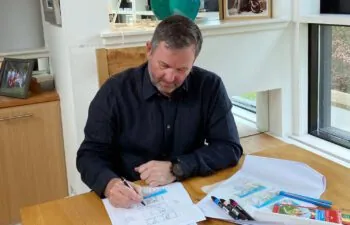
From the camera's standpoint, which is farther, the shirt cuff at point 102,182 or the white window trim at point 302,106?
the white window trim at point 302,106

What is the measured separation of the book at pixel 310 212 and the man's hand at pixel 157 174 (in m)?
0.35

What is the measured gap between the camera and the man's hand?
136 cm

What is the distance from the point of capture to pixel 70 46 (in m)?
2.11

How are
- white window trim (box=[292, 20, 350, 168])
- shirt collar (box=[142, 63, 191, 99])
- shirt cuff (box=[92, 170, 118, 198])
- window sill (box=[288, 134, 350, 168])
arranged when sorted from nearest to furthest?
shirt cuff (box=[92, 170, 118, 198]) → shirt collar (box=[142, 63, 191, 99]) → window sill (box=[288, 134, 350, 168]) → white window trim (box=[292, 20, 350, 168])

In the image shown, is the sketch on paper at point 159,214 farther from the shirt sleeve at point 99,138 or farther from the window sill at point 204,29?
the window sill at point 204,29

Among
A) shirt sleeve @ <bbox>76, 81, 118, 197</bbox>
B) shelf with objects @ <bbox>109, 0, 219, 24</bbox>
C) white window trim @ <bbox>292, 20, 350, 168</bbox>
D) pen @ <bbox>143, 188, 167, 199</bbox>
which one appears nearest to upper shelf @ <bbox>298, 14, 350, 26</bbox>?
white window trim @ <bbox>292, 20, 350, 168</bbox>

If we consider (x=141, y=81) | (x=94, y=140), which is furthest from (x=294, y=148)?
(x=94, y=140)

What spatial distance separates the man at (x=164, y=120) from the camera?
1407mm

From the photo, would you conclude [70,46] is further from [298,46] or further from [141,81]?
[298,46]

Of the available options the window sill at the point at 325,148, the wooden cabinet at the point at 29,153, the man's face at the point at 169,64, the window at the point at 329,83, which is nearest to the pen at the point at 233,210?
the man's face at the point at 169,64

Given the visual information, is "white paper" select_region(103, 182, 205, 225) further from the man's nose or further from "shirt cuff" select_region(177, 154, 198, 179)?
the man's nose

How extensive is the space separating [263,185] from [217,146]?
10.5 inches

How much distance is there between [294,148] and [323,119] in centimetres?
107

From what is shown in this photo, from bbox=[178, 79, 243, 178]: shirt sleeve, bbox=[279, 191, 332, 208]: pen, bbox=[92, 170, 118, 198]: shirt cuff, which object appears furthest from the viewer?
bbox=[178, 79, 243, 178]: shirt sleeve
